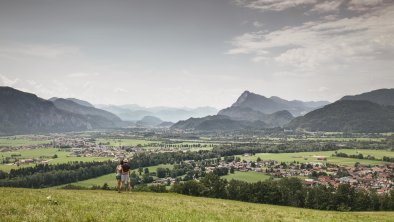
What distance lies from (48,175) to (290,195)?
120 metres

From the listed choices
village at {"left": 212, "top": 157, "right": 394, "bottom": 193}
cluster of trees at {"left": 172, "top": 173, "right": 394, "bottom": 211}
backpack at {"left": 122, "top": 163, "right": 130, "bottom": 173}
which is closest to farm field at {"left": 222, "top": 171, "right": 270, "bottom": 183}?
village at {"left": 212, "top": 157, "right": 394, "bottom": 193}

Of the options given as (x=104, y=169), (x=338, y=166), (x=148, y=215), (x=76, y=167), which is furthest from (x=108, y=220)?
(x=338, y=166)

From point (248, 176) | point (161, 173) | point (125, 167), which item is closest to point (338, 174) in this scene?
point (248, 176)

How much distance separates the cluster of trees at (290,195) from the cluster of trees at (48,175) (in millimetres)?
96374

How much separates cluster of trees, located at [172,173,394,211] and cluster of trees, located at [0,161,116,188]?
9637 cm

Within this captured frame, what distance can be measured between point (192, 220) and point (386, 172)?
606ft

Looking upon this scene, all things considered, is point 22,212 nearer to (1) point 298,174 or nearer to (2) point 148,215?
(2) point 148,215

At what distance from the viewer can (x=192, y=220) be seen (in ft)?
60.1

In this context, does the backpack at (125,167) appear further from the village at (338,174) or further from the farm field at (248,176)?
the farm field at (248,176)

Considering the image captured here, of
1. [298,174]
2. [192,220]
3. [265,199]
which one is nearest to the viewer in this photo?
[192,220]

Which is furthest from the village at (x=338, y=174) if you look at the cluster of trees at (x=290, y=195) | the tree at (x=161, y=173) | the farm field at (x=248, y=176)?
the cluster of trees at (x=290, y=195)

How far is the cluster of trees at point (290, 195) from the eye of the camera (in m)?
83.4

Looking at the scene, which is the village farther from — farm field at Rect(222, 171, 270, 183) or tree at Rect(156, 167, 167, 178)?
tree at Rect(156, 167, 167, 178)

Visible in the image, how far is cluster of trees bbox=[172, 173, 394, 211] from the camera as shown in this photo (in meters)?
83.4
